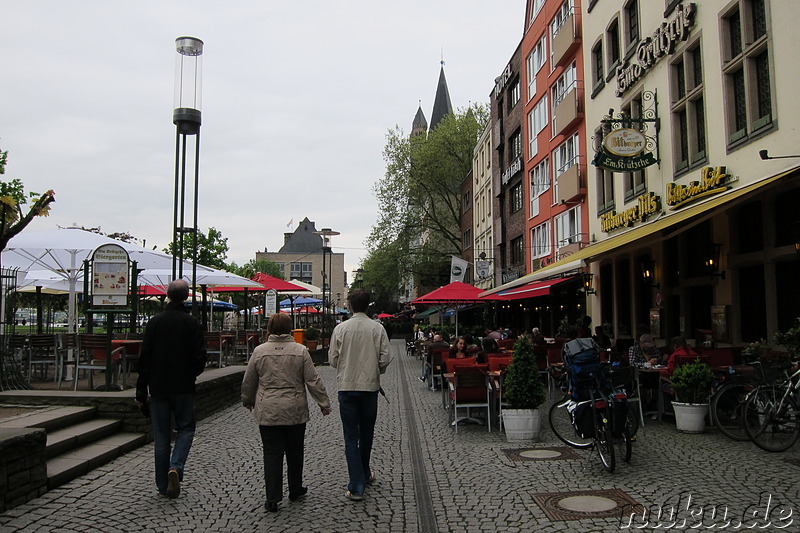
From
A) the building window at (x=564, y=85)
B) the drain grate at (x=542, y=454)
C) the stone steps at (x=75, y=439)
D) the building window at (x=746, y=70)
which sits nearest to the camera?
the stone steps at (x=75, y=439)

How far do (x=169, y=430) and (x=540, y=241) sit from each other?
1013 inches

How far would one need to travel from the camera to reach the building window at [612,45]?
799 inches

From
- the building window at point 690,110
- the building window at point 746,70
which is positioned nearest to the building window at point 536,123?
the building window at point 690,110

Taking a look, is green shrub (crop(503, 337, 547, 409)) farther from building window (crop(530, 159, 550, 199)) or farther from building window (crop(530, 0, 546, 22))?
building window (crop(530, 0, 546, 22))

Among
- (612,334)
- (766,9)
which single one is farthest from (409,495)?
(612,334)

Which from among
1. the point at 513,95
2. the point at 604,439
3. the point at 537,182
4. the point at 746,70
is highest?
the point at 513,95

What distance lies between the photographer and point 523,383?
8852 mm

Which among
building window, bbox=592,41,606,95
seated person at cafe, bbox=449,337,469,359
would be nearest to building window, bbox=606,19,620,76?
building window, bbox=592,41,606,95

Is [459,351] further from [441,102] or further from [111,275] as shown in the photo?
[441,102]

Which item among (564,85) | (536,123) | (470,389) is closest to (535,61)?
(536,123)

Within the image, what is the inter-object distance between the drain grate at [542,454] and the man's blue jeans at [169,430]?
3.53m

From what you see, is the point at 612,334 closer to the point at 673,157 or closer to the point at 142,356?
the point at 673,157

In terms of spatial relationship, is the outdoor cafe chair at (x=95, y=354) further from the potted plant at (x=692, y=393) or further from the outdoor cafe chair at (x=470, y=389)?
the potted plant at (x=692, y=393)

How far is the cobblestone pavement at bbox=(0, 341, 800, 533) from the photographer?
17.2 feet
